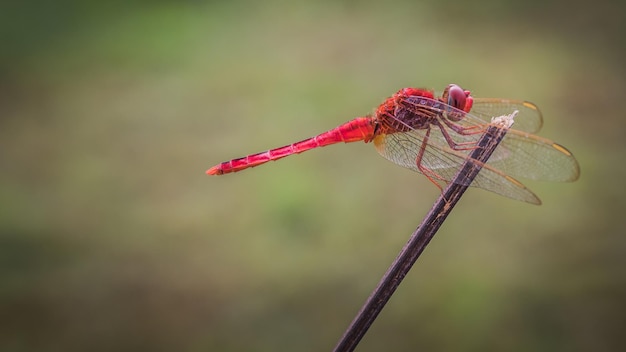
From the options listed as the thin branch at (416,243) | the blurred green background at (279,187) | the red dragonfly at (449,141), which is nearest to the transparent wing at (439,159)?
the red dragonfly at (449,141)

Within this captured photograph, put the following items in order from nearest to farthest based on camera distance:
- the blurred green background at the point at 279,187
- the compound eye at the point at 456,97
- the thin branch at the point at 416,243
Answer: the thin branch at the point at 416,243
the compound eye at the point at 456,97
the blurred green background at the point at 279,187

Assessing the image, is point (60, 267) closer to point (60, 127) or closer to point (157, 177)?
point (157, 177)

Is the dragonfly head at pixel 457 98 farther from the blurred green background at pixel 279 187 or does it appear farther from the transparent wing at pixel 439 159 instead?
the blurred green background at pixel 279 187

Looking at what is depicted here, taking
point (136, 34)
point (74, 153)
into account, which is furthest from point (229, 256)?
point (136, 34)

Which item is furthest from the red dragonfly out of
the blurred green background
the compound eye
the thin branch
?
the blurred green background

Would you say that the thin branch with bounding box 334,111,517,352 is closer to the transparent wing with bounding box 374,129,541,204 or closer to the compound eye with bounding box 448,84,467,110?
the transparent wing with bounding box 374,129,541,204
